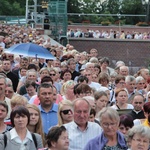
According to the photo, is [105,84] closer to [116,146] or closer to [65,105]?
[65,105]

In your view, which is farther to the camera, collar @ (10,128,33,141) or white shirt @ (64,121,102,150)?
white shirt @ (64,121,102,150)

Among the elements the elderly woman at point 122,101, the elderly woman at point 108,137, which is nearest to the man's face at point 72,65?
the elderly woman at point 122,101

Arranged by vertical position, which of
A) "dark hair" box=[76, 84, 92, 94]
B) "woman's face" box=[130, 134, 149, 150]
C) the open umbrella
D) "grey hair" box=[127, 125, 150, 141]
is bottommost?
the open umbrella

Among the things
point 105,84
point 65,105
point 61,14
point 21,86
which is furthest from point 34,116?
point 61,14

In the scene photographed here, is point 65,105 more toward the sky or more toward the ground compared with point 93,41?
more toward the sky

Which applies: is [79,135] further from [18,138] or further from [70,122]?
[18,138]

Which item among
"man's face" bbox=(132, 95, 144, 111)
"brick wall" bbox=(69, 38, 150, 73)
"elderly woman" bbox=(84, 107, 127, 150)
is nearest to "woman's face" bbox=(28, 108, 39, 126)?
"elderly woman" bbox=(84, 107, 127, 150)

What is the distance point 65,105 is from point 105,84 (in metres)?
5.28

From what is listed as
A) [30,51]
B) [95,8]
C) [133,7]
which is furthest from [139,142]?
[95,8]

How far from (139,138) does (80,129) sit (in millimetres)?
1245

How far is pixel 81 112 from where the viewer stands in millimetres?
8422

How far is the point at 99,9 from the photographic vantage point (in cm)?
9850

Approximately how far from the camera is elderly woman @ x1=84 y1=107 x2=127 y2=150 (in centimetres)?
776

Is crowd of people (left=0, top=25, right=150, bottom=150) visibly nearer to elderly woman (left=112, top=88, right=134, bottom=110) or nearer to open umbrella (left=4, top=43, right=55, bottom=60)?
elderly woman (left=112, top=88, right=134, bottom=110)
